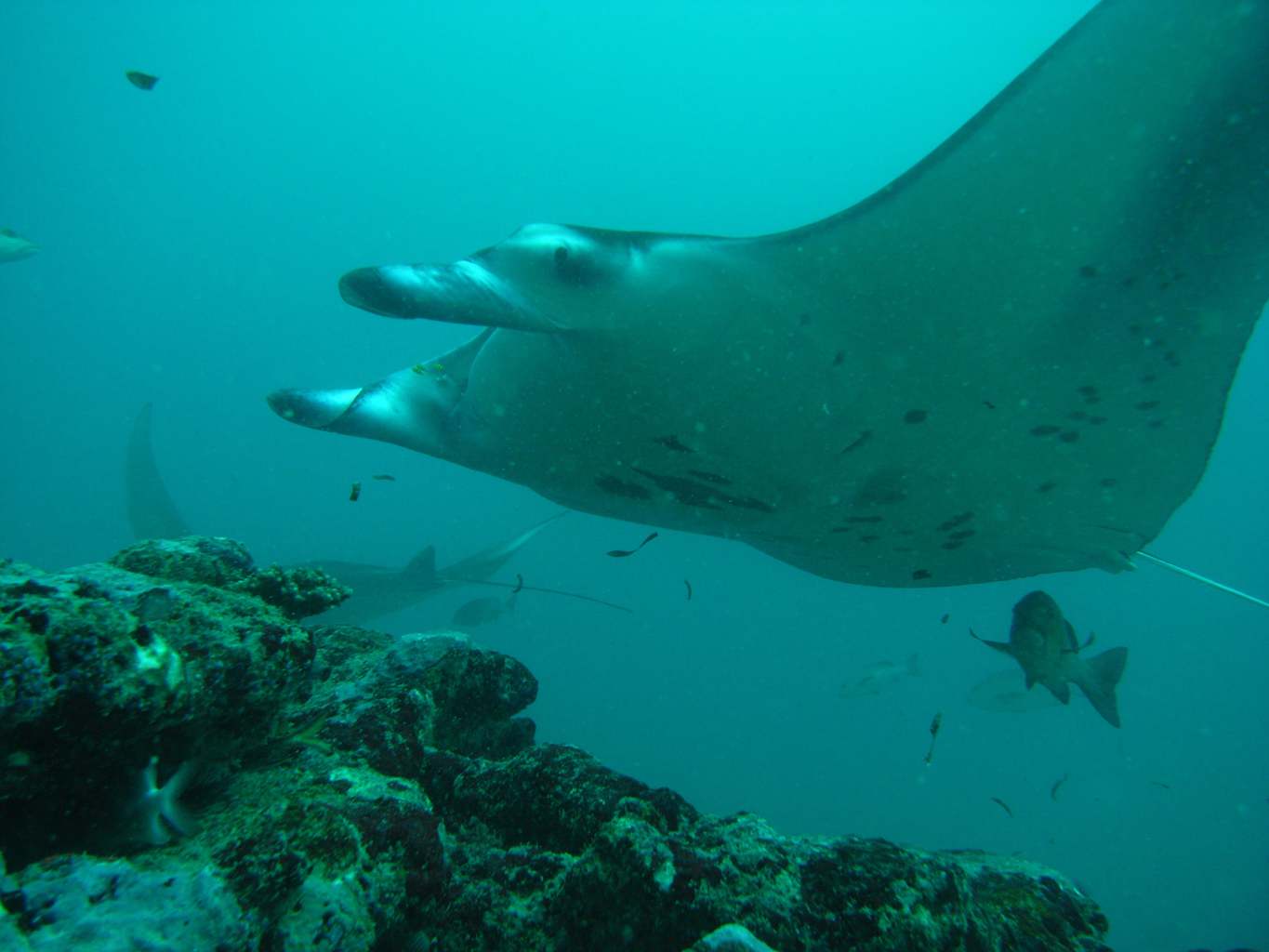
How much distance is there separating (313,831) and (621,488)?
223 centimetres

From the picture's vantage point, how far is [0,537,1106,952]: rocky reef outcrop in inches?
49.4

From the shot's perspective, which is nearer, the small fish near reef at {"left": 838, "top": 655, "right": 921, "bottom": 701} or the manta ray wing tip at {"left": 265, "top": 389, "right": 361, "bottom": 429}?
the manta ray wing tip at {"left": 265, "top": 389, "right": 361, "bottom": 429}

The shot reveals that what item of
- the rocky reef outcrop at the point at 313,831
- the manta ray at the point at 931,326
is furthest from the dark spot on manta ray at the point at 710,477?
the rocky reef outcrop at the point at 313,831

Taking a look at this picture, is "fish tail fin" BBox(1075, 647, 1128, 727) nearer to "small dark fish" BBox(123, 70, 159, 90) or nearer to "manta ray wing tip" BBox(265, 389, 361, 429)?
"manta ray wing tip" BBox(265, 389, 361, 429)

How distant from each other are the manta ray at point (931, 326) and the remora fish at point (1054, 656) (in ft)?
3.11

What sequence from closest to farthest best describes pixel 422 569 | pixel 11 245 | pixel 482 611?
1. pixel 11 245
2. pixel 422 569
3. pixel 482 611

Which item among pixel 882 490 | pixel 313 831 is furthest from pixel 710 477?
pixel 313 831

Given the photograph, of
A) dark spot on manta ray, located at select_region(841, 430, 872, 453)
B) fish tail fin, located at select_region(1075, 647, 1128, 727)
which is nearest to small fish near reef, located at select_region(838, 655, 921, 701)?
fish tail fin, located at select_region(1075, 647, 1128, 727)

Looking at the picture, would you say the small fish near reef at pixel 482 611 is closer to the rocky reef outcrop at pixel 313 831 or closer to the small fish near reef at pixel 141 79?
the small fish near reef at pixel 141 79

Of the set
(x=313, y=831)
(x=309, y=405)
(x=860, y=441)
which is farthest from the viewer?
(x=860, y=441)

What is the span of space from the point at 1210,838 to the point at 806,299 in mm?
51320

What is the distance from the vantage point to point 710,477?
3.27m

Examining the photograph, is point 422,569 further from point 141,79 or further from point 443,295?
point 443,295

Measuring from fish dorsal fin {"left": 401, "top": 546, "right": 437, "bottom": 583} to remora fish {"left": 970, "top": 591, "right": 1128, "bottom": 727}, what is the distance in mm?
8537
